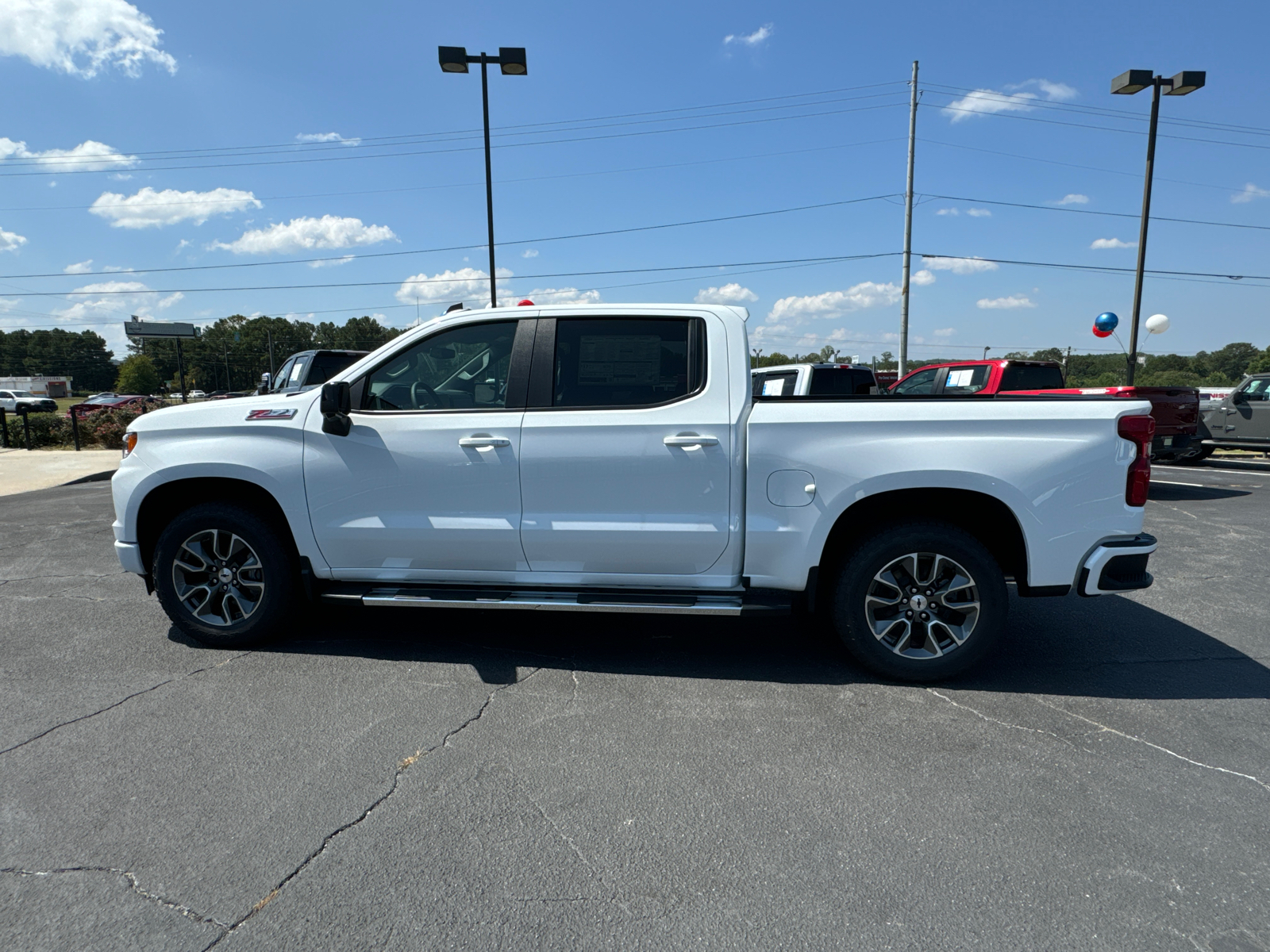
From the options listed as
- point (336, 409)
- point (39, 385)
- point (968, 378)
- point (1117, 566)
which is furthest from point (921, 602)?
point (39, 385)

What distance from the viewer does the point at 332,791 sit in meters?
2.92

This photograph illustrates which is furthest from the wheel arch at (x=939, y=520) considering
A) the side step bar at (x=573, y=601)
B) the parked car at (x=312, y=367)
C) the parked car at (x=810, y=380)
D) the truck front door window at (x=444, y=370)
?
the parked car at (x=312, y=367)

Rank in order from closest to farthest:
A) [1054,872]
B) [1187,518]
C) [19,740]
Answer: [1054,872]
[19,740]
[1187,518]

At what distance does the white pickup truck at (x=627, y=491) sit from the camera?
3740 millimetres

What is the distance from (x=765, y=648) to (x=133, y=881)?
318 centimetres

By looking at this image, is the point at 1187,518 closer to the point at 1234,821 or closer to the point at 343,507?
the point at 1234,821

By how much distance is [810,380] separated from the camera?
9.80 metres

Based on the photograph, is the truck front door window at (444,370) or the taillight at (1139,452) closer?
the taillight at (1139,452)

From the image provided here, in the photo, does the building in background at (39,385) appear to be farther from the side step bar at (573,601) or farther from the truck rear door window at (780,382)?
the side step bar at (573,601)

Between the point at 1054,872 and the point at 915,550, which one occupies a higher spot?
the point at 915,550

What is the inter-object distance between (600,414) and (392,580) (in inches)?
60.9

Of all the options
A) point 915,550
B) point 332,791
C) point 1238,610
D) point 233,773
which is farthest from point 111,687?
point 1238,610

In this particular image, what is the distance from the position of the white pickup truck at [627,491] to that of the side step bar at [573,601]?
16mm

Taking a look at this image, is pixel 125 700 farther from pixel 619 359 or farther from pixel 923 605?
pixel 923 605
